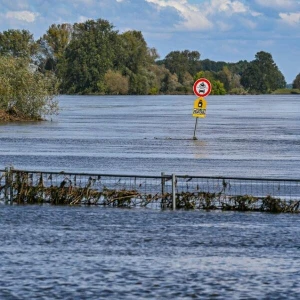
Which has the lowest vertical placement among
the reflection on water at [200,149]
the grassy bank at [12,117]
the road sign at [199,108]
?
the reflection on water at [200,149]

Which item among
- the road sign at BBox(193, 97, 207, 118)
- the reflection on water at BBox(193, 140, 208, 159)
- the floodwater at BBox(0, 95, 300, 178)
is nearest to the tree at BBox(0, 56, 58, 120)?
the floodwater at BBox(0, 95, 300, 178)

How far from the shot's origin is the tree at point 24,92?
69438 mm

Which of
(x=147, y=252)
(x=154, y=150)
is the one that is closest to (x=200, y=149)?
(x=154, y=150)

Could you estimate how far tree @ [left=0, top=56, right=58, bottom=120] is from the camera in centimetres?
6944

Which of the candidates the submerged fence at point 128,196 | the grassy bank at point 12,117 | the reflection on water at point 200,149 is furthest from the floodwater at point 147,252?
the grassy bank at point 12,117

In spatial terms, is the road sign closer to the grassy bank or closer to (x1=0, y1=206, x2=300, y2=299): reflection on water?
(x1=0, y1=206, x2=300, y2=299): reflection on water

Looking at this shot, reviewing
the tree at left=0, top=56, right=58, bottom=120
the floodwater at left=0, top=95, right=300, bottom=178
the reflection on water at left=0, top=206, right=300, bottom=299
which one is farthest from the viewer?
the tree at left=0, top=56, right=58, bottom=120

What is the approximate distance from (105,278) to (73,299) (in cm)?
155

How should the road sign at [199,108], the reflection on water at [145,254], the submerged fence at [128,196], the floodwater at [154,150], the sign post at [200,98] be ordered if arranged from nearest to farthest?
the reflection on water at [145,254], the submerged fence at [128,196], the floodwater at [154,150], the road sign at [199,108], the sign post at [200,98]

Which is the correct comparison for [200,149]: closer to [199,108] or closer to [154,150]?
[154,150]

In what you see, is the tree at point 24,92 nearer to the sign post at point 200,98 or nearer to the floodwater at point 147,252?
the sign post at point 200,98

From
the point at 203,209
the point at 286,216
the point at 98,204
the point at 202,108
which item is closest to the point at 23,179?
the point at 98,204

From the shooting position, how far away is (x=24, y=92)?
6956cm

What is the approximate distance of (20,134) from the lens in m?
52.8
